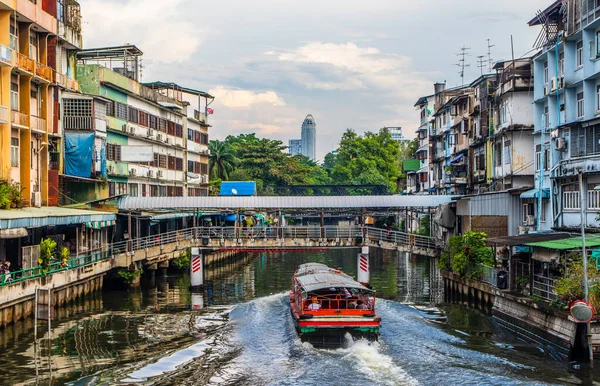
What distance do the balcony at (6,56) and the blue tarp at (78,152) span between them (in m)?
9.47

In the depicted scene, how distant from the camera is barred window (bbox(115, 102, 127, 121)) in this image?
51203 millimetres

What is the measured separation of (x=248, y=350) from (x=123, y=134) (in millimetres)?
29119

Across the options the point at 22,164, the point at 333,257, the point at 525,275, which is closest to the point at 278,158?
the point at 333,257

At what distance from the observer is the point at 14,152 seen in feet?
127

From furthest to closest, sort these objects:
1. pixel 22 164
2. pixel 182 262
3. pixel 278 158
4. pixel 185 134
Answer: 1. pixel 278 158
2. pixel 185 134
3. pixel 182 262
4. pixel 22 164

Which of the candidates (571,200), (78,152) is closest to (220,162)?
(78,152)

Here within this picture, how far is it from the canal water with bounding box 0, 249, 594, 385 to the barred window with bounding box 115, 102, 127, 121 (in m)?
14.8

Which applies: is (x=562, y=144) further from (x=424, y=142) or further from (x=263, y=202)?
(x=424, y=142)

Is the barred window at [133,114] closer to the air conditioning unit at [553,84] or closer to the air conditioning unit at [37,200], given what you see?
the air conditioning unit at [37,200]

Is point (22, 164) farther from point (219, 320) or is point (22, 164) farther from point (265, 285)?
point (265, 285)

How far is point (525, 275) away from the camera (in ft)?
110

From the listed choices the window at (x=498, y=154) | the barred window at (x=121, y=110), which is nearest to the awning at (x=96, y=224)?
the barred window at (x=121, y=110)

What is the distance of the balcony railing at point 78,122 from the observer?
45.8 meters

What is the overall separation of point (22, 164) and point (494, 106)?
3043 centimetres
